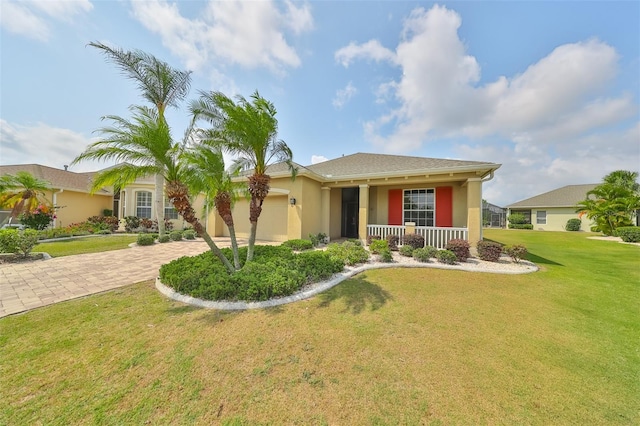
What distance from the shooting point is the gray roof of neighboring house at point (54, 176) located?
16.5m

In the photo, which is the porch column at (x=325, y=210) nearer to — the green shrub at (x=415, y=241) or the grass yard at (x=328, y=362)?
the green shrub at (x=415, y=241)

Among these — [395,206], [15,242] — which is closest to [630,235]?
[395,206]

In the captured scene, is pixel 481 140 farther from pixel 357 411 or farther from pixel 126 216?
pixel 126 216

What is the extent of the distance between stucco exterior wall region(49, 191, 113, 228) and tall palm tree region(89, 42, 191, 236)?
9623 millimetres

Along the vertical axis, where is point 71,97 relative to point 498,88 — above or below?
below

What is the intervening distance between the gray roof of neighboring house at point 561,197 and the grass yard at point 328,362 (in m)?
31.8

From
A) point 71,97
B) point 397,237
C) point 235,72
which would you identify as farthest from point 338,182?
point 71,97

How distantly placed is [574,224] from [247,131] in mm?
37133

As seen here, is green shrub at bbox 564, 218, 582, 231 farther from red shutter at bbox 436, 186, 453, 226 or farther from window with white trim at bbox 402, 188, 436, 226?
window with white trim at bbox 402, 188, 436, 226

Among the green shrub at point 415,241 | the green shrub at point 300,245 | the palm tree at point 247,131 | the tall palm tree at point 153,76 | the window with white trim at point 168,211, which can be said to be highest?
the tall palm tree at point 153,76

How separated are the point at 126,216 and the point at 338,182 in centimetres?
1699

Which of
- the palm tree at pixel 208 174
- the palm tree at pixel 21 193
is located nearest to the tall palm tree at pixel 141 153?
the palm tree at pixel 208 174

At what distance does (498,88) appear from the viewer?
10734 mm

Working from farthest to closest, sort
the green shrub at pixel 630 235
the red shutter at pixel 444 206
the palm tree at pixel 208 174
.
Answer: the green shrub at pixel 630 235 < the red shutter at pixel 444 206 < the palm tree at pixel 208 174
